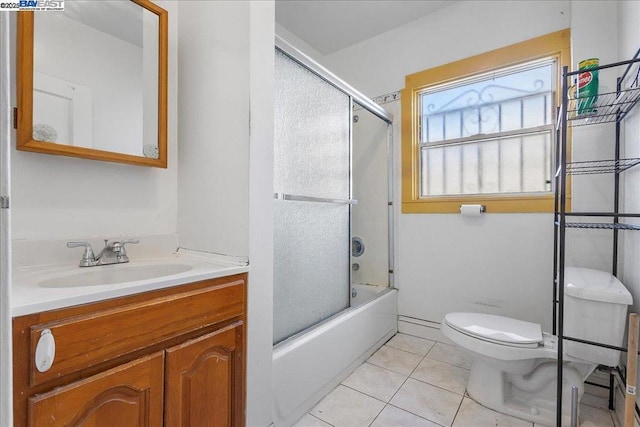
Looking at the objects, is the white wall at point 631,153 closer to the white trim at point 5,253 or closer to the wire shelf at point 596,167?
the wire shelf at point 596,167

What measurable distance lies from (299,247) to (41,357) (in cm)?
105

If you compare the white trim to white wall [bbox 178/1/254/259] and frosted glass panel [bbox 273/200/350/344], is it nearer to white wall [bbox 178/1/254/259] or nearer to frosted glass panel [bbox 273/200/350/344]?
A: white wall [bbox 178/1/254/259]

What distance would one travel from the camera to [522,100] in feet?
6.51

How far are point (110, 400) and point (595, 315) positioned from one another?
1.81 metres

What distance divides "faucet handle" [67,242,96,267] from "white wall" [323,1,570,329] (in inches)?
80.1

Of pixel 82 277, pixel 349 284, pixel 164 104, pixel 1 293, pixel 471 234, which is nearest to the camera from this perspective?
pixel 1 293

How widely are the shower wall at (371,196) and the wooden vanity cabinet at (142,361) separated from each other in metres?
1.61

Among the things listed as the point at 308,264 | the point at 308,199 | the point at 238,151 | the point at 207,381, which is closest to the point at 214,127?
the point at 238,151

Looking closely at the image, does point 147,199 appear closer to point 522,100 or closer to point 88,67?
point 88,67

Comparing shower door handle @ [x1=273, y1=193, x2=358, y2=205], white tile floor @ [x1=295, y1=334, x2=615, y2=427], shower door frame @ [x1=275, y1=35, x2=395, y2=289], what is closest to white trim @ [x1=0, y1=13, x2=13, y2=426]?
shower door handle @ [x1=273, y1=193, x2=358, y2=205]

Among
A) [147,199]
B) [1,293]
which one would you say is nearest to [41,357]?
[1,293]

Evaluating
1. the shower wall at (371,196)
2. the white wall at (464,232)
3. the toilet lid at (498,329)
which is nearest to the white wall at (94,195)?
the shower wall at (371,196)

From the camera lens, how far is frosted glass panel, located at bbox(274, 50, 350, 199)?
55.4 inches

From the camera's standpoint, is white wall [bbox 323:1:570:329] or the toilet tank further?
white wall [bbox 323:1:570:329]
